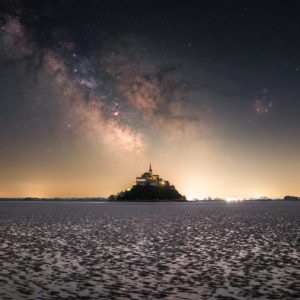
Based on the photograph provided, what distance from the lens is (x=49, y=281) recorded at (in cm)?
2733

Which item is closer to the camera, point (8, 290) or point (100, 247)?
point (8, 290)

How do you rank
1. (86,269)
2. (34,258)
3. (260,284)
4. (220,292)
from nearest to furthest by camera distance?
(220,292) → (260,284) → (86,269) → (34,258)

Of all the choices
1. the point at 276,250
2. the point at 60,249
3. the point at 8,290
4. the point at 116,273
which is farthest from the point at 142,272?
the point at 276,250

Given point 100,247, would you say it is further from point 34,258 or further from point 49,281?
point 49,281

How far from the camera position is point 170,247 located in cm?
4753

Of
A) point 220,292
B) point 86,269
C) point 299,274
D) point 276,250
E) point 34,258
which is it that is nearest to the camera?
point 220,292

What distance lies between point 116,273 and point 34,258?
10838 millimetres

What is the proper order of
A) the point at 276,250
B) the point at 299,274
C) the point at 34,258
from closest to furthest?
1. the point at 299,274
2. the point at 34,258
3. the point at 276,250

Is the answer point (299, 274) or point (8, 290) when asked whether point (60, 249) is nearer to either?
point (8, 290)

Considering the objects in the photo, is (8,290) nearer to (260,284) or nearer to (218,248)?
(260,284)

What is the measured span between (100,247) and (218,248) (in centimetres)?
1317

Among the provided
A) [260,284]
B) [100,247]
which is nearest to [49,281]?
[260,284]

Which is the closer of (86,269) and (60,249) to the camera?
(86,269)

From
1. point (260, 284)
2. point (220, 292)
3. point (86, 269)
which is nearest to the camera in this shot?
point (220, 292)
